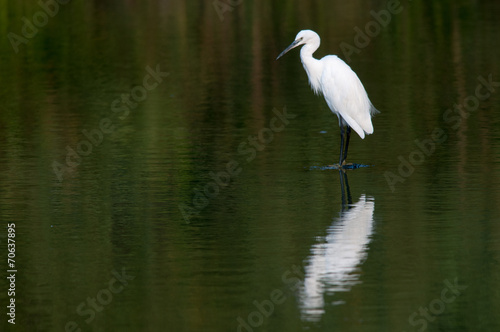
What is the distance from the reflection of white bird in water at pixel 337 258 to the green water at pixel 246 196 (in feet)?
0.07

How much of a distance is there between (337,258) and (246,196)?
2.65 meters

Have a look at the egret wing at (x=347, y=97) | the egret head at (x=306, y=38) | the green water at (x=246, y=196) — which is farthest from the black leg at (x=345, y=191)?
the egret head at (x=306, y=38)

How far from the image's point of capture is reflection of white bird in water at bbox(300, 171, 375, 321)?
7.68m

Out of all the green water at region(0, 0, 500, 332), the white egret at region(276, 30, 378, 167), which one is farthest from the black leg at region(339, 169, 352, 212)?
the white egret at region(276, 30, 378, 167)

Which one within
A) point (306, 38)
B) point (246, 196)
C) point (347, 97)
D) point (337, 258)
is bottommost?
point (337, 258)

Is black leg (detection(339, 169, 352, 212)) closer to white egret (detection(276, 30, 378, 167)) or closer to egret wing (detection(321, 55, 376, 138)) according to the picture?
white egret (detection(276, 30, 378, 167))

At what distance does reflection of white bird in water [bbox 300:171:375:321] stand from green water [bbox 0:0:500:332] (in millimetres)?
21

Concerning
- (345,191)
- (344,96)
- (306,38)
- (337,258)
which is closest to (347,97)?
(344,96)

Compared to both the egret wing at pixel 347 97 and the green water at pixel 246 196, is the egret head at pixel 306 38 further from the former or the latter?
the green water at pixel 246 196

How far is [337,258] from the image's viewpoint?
8.62m

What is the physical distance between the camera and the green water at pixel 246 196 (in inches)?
301

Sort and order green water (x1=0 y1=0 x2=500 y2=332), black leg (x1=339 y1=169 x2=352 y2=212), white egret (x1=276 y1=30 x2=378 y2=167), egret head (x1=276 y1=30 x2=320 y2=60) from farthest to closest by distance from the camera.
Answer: egret head (x1=276 y1=30 x2=320 y2=60) < white egret (x1=276 y1=30 x2=378 y2=167) < black leg (x1=339 y1=169 x2=352 y2=212) < green water (x1=0 y1=0 x2=500 y2=332)

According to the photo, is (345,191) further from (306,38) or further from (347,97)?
(306,38)

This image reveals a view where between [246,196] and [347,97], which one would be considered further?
[347,97]
